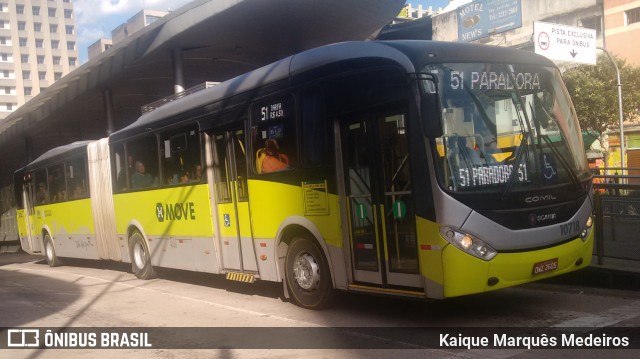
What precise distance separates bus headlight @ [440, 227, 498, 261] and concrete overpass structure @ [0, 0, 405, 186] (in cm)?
1370

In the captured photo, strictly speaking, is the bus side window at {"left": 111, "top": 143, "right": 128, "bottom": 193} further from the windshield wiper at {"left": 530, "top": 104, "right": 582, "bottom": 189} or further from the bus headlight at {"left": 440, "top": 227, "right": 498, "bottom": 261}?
the windshield wiper at {"left": 530, "top": 104, "right": 582, "bottom": 189}

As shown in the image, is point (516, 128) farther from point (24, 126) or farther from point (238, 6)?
point (24, 126)

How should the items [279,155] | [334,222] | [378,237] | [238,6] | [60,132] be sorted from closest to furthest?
1. [378,237]
2. [334,222]
3. [279,155]
4. [238,6]
5. [60,132]

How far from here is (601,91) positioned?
97.8 feet

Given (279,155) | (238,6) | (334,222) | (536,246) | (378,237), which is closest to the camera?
Answer: (536,246)

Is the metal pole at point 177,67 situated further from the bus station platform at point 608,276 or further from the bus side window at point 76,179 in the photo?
the bus station platform at point 608,276

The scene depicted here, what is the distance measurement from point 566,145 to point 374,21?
16978 millimetres

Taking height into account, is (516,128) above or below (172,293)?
above

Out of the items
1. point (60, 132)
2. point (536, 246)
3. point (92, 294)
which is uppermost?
Answer: point (60, 132)

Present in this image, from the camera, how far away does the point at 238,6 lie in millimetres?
18797

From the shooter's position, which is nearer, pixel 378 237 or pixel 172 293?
pixel 378 237

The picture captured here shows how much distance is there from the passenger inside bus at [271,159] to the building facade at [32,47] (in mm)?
123155

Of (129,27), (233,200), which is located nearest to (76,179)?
(233,200)

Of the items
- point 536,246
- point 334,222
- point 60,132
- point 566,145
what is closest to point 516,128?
point 566,145
